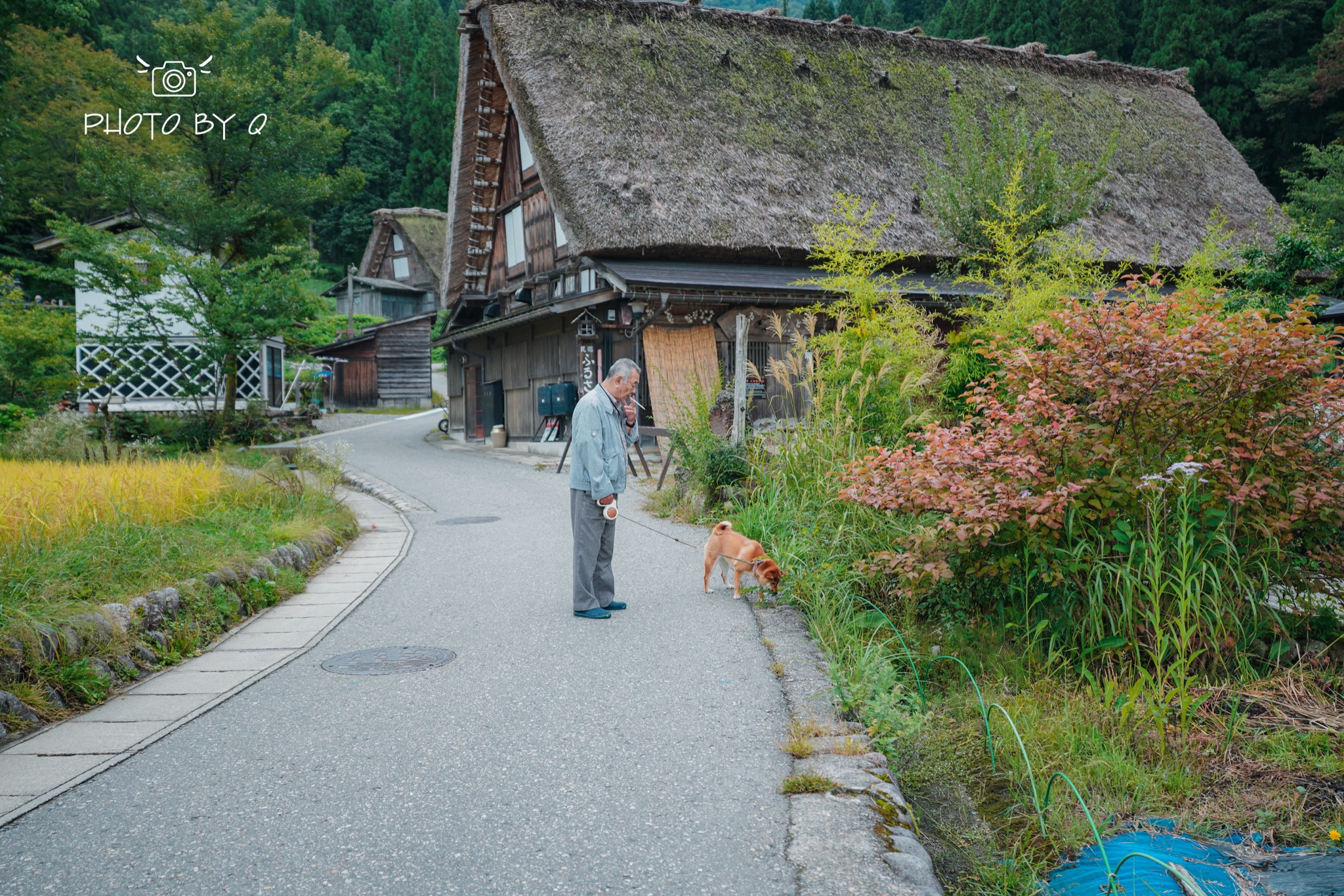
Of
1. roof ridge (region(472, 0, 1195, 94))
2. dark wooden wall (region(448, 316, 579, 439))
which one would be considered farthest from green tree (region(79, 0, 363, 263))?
dark wooden wall (region(448, 316, 579, 439))

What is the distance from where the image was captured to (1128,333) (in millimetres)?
4133

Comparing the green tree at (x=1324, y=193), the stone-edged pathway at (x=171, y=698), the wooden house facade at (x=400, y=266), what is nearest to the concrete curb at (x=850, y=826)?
the stone-edged pathway at (x=171, y=698)

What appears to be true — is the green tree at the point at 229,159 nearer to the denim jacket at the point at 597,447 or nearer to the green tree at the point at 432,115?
the denim jacket at the point at 597,447

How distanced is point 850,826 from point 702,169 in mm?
12704

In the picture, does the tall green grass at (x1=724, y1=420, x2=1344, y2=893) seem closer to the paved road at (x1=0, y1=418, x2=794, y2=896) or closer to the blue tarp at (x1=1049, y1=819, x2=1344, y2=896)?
the blue tarp at (x1=1049, y1=819, x2=1344, y2=896)

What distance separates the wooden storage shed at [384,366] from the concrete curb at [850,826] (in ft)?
98.9

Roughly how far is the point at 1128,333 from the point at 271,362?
25157 mm

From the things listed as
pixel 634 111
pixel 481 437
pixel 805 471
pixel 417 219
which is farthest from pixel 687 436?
pixel 417 219

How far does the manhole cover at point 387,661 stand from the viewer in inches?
169

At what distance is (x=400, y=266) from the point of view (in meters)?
39.4

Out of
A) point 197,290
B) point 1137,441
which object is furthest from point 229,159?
point 1137,441

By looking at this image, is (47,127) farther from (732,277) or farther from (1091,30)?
(1091,30)

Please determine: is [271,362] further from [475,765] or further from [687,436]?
[475,765]

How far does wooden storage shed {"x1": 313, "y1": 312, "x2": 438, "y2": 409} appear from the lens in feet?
103
